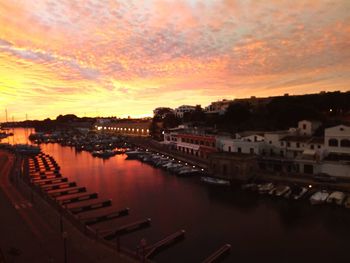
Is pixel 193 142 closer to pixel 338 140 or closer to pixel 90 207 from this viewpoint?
pixel 338 140

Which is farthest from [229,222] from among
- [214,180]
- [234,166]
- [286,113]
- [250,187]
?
[286,113]

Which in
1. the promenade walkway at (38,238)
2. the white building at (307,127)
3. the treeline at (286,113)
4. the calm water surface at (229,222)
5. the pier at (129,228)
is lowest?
the calm water surface at (229,222)

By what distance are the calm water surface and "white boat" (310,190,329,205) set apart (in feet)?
1.27

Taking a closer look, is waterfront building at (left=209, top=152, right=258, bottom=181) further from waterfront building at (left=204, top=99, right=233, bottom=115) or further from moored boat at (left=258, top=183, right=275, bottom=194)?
waterfront building at (left=204, top=99, right=233, bottom=115)

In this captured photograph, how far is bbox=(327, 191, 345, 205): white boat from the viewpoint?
18889 mm

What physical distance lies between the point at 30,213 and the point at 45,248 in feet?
16.3

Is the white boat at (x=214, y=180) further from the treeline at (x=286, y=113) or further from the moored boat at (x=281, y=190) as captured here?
the treeline at (x=286, y=113)

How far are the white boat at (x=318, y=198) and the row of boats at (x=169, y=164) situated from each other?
11.5 metres

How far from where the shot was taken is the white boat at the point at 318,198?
19.2 m

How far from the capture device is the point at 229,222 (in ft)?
58.2

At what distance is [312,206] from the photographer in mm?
19281

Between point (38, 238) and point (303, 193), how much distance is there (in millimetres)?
16517

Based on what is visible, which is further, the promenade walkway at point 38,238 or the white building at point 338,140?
the white building at point 338,140

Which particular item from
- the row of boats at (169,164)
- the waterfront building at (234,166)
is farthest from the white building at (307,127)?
the row of boats at (169,164)
